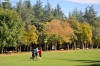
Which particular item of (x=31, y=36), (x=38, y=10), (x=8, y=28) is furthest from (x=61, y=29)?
(x=8, y=28)

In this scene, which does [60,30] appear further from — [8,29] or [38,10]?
[8,29]

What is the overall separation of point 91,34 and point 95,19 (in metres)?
22.1

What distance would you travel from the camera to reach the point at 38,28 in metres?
91.1

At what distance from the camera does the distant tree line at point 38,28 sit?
7150 cm

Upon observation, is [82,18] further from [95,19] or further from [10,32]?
[10,32]

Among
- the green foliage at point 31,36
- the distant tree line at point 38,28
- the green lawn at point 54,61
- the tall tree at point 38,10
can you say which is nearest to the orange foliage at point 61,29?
the distant tree line at point 38,28

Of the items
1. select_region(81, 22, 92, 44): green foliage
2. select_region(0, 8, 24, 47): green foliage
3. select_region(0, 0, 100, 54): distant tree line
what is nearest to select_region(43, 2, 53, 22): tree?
select_region(0, 0, 100, 54): distant tree line

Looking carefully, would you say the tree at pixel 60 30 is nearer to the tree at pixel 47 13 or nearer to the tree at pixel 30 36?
the tree at pixel 30 36

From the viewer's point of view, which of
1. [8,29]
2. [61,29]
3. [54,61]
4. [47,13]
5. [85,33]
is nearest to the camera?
[54,61]

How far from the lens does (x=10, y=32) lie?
70.3 m

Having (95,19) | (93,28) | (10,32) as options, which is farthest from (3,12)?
(95,19)

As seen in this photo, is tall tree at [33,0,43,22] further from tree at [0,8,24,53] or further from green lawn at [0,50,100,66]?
green lawn at [0,50,100,66]

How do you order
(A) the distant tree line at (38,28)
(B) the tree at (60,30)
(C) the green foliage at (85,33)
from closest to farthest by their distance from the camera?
(A) the distant tree line at (38,28)
(B) the tree at (60,30)
(C) the green foliage at (85,33)

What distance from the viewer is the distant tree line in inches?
2815
